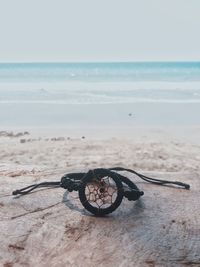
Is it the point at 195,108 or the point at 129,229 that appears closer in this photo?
the point at 129,229

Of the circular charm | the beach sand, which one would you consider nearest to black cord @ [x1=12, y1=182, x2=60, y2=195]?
the beach sand

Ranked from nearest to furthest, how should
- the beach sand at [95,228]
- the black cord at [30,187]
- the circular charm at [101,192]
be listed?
1. the beach sand at [95,228]
2. the circular charm at [101,192]
3. the black cord at [30,187]

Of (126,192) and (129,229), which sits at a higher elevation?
(126,192)

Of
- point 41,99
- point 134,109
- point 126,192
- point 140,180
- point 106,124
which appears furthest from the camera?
point 41,99

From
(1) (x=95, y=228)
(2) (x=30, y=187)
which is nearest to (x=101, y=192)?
(1) (x=95, y=228)

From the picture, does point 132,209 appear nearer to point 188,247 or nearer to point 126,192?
point 126,192

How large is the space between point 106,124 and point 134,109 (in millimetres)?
3120

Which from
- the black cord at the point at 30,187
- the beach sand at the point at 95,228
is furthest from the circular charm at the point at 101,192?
the black cord at the point at 30,187

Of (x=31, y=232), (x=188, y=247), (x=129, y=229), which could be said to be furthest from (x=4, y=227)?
(x=188, y=247)

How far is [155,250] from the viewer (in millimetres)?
1493

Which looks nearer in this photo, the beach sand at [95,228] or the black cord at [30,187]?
the beach sand at [95,228]

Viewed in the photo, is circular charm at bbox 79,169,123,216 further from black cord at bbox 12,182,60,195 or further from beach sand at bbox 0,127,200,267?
black cord at bbox 12,182,60,195

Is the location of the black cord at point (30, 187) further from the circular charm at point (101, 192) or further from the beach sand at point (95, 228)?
the circular charm at point (101, 192)

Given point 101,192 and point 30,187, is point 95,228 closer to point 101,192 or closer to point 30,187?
point 101,192
